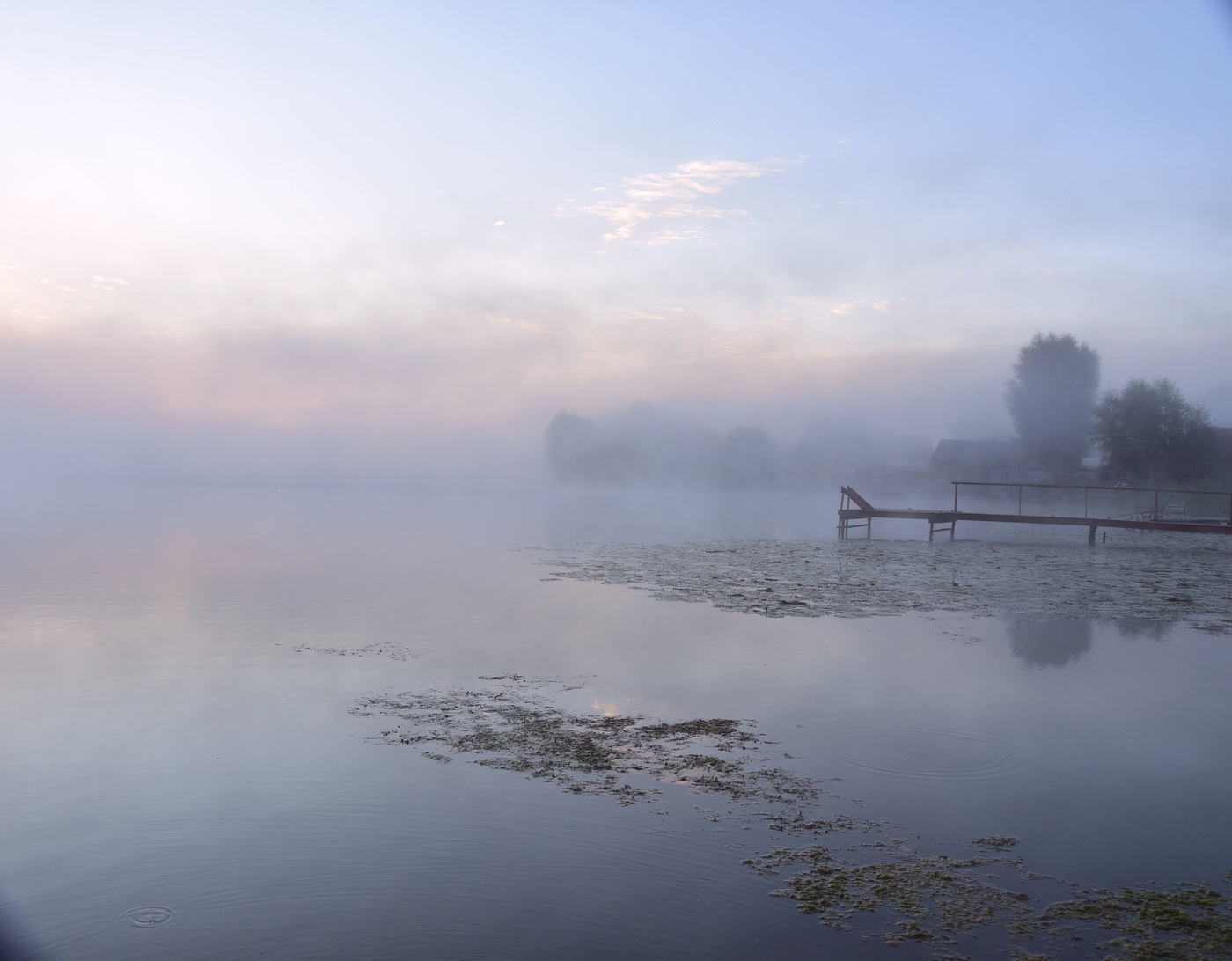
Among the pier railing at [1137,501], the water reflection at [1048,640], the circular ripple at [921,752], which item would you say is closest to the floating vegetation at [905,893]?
the circular ripple at [921,752]

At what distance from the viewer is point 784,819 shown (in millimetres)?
5582

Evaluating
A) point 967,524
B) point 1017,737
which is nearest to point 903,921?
point 1017,737

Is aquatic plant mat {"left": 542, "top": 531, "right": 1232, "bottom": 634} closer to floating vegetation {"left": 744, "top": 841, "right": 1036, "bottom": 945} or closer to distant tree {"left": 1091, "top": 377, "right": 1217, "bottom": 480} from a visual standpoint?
floating vegetation {"left": 744, "top": 841, "right": 1036, "bottom": 945}

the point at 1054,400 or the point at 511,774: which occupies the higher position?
the point at 1054,400

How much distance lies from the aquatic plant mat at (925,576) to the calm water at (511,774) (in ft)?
4.79

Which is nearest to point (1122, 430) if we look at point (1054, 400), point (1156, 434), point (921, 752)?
point (1156, 434)

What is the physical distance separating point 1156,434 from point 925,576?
45402mm

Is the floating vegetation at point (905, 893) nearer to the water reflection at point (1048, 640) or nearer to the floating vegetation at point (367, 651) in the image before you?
the water reflection at point (1048, 640)

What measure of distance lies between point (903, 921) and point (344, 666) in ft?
23.4

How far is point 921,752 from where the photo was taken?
700 centimetres

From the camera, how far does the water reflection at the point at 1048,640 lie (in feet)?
35.1

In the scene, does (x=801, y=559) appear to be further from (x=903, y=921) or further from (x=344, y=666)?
(x=903, y=921)

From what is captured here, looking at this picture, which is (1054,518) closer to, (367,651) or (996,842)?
(367,651)

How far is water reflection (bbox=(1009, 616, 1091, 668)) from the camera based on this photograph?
10.7 metres
